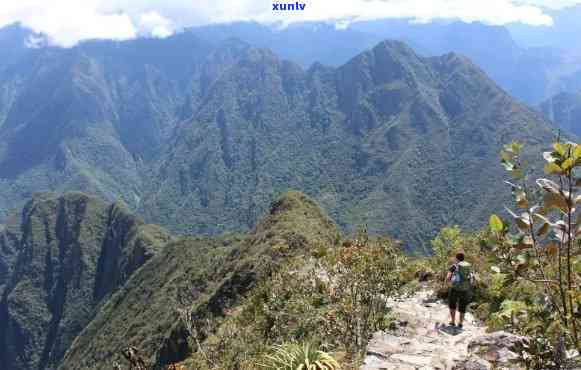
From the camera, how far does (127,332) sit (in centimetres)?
9619

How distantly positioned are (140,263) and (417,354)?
149707mm

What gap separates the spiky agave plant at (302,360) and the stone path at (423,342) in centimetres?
99

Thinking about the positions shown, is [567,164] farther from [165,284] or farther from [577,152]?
[165,284]

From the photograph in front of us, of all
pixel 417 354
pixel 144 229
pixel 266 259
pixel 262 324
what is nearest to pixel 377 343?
pixel 417 354

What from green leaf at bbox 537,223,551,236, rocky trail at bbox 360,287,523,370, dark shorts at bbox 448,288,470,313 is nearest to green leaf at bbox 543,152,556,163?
green leaf at bbox 537,223,551,236

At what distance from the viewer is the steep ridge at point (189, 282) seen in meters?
51.7

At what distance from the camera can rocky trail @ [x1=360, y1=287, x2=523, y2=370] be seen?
12.1m

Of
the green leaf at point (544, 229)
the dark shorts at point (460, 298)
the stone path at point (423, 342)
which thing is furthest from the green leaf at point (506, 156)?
the dark shorts at point (460, 298)

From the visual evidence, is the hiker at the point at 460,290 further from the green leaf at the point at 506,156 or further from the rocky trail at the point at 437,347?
the green leaf at the point at 506,156

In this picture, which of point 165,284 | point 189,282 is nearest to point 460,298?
point 189,282

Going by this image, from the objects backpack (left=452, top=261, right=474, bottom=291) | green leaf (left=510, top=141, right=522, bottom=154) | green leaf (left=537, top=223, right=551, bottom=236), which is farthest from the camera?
backpack (left=452, top=261, right=474, bottom=291)

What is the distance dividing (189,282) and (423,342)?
76746 mm

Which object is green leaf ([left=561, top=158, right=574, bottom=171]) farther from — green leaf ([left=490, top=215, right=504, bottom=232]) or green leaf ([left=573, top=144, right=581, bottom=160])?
green leaf ([left=490, top=215, right=504, bottom=232])

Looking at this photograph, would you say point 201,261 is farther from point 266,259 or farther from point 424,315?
point 424,315
